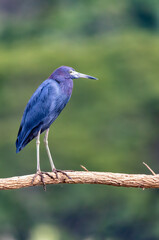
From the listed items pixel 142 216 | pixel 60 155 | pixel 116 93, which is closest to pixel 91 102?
pixel 116 93

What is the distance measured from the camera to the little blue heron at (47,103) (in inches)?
206

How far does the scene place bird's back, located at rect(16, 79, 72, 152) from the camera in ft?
17.3

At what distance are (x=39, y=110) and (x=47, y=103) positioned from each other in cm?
12

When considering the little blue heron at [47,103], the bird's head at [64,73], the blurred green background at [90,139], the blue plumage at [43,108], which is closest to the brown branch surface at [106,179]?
the little blue heron at [47,103]

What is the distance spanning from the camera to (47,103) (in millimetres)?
5336

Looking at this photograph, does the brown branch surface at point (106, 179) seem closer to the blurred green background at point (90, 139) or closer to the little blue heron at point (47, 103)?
the little blue heron at point (47, 103)

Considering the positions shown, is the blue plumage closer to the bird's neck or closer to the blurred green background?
the bird's neck

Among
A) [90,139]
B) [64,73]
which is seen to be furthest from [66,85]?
[90,139]

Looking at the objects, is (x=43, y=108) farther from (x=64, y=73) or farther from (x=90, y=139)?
(x=90, y=139)

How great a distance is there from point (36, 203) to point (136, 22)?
7128mm

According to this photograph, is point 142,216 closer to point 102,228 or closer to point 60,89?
point 102,228

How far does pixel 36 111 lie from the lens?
542 centimetres

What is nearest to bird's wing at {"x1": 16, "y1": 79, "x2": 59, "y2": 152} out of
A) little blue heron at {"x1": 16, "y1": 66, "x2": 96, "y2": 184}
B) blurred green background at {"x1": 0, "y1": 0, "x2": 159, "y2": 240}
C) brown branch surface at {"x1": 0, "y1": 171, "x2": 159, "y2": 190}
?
little blue heron at {"x1": 16, "y1": 66, "x2": 96, "y2": 184}

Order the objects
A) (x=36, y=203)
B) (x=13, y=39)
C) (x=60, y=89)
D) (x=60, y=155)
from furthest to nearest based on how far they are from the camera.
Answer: (x=13, y=39) < (x=36, y=203) < (x=60, y=155) < (x=60, y=89)
